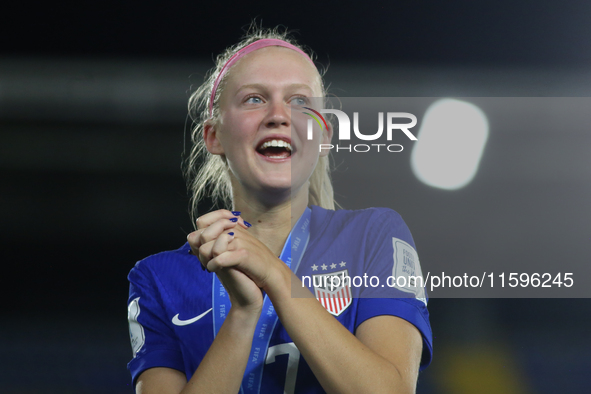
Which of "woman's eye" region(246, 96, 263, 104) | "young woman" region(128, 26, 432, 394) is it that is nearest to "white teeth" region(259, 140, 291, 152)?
"young woman" region(128, 26, 432, 394)

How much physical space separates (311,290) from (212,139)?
0.45 meters

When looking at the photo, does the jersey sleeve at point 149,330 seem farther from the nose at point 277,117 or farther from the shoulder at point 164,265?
the nose at point 277,117

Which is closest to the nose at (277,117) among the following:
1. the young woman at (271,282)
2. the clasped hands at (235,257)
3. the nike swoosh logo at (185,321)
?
the young woman at (271,282)

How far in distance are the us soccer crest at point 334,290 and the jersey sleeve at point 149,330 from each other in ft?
1.06

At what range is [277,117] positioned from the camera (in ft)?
3.44

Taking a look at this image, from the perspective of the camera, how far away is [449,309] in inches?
103

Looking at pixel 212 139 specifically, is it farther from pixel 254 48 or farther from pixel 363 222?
pixel 363 222

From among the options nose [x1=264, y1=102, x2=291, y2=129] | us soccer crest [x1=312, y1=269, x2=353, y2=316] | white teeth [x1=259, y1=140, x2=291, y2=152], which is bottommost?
us soccer crest [x1=312, y1=269, x2=353, y2=316]

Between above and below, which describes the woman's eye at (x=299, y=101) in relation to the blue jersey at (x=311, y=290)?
above

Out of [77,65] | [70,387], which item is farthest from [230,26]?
[70,387]

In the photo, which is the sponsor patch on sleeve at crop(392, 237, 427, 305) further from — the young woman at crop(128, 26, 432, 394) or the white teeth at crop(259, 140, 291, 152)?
the white teeth at crop(259, 140, 291, 152)

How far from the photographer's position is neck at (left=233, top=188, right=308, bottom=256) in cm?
112

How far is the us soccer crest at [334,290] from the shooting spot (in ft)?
3.22

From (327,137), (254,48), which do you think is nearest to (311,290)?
(327,137)
